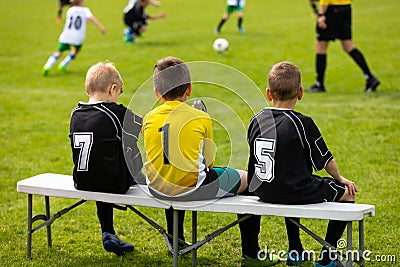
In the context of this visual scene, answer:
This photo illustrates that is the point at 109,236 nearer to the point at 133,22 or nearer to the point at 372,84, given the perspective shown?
the point at 372,84

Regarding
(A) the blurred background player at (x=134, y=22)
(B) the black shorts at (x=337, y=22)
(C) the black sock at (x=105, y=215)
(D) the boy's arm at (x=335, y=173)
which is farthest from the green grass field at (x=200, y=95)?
(B) the black shorts at (x=337, y=22)

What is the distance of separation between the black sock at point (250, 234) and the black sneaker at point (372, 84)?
6.81 meters

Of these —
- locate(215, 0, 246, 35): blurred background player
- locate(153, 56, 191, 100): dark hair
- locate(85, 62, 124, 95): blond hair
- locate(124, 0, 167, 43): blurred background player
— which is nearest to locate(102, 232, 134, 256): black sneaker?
locate(85, 62, 124, 95): blond hair

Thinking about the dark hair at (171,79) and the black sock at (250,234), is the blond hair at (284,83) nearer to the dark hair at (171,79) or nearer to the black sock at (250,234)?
the dark hair at (171,79)

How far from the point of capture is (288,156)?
446 cm

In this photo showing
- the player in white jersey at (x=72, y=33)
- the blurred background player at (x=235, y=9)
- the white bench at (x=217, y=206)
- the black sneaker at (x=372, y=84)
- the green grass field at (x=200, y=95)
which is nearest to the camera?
the white bench at (x=217, y=206)

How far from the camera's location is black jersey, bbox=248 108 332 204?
175 inches

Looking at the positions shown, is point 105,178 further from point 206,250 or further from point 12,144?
point 12,144

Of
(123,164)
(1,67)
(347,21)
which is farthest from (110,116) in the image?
(1,67)

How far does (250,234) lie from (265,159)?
0.60 metres

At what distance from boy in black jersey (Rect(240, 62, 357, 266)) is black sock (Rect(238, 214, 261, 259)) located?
272 mm

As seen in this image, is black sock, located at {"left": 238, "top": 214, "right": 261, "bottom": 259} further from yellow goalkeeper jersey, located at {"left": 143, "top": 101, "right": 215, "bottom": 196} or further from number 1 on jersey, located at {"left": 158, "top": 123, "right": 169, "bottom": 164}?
number 1 on jersey, located at {"left": 158, "top": 123, "right": 169, "bottom": 164}

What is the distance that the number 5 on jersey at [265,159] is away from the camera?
449 cm

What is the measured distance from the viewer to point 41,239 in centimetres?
552
